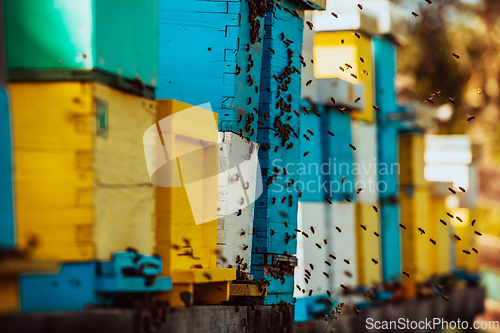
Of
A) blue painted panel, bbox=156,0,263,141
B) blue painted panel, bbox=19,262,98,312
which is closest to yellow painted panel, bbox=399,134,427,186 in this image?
blue painted panel, bbox=156,0,263,141

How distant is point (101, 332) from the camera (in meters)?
2.73

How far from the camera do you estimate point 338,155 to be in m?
8.30

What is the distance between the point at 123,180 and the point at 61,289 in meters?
0.61

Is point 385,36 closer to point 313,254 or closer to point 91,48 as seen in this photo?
point 313,254

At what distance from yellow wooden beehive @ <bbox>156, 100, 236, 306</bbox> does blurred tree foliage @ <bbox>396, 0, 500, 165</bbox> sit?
21.1m

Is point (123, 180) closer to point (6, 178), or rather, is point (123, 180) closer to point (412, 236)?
point (6, 178)

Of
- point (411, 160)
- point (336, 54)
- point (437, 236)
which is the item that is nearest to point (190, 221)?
point (336, 54)

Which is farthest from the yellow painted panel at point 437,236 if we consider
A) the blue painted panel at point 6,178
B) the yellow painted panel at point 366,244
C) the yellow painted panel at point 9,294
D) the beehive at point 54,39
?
the blue painted panel at point 6,178

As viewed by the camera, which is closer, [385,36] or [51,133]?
[51,133]

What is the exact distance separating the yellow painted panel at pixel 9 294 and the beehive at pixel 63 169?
7.7 inches

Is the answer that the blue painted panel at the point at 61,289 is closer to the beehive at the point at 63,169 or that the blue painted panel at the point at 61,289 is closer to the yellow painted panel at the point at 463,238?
the beehive at the point at 63,169

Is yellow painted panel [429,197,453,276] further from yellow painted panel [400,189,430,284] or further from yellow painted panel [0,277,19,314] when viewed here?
yellow painted panel [0,277,19,314]

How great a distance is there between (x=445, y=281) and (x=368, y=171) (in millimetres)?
4544

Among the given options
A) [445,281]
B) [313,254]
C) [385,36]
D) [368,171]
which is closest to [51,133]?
[313,254]
